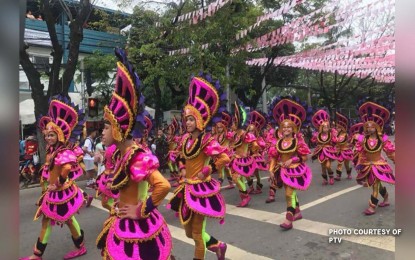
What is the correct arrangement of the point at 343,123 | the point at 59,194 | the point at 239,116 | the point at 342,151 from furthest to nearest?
the point at 343,123
the point at 342,151
the point at 239,116
the point at 59,194

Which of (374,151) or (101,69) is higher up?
(101,69)

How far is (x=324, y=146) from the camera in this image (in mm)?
10914

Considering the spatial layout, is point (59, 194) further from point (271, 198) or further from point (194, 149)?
point (271, 198)

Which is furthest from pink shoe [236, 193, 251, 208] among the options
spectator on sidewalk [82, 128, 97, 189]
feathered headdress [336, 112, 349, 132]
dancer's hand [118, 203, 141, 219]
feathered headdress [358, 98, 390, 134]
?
feathered headdress [336, 112, 349, 132]

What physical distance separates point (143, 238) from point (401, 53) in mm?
2461

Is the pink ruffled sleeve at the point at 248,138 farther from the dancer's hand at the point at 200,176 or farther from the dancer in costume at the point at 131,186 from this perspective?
the dancer in costume at the point at 131,186

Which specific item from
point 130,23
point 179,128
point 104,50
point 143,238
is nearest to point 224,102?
point 143,238

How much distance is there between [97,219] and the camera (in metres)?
7.66

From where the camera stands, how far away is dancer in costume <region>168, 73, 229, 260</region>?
4379mm

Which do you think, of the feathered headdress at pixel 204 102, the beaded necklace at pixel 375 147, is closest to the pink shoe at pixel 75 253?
the feathered headdress at pixel 204 102

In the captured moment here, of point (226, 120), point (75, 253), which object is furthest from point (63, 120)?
point (226, 120)

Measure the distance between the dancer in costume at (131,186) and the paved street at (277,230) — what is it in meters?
2.24

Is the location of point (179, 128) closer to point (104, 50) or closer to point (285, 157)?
point (285, 157)

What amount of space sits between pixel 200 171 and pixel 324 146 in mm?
7198
